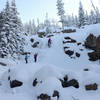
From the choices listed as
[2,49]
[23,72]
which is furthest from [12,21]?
[23,72]

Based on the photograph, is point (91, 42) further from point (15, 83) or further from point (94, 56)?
point (15, 83)

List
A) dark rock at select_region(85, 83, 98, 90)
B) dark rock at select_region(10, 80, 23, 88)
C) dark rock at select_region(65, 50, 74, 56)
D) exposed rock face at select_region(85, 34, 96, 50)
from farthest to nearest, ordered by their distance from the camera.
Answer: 1. dark rock at select_region(65, 50, 74, 56)
2. exposed rock face at select_region(85, 34, 96, 50)
3. dark rock at select_region(10, 80, 23, 88)
4. dark rock at select_region(85, 83, 98, 90)

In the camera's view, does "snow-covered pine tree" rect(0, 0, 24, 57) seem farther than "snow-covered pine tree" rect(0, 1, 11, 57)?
Yes

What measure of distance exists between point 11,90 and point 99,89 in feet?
27.2

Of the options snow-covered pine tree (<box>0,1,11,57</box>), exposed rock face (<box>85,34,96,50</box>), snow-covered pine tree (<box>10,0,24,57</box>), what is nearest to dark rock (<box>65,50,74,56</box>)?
exposed rock face (<box>85,34,96,50</box>)

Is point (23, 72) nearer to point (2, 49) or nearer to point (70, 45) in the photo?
point (2, 49)

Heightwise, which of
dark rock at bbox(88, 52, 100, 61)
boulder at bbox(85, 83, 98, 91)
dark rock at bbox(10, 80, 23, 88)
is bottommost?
boulder at bbox(85, 83, 98, 91)

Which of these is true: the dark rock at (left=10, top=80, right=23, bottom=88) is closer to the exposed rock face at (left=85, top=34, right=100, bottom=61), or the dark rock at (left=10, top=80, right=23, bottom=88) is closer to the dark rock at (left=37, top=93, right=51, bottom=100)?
the dark rock at (left=37, top=93, right=51, bottom=100)

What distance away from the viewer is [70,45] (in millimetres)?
32688

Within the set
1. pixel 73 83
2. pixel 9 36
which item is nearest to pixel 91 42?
pixel 73 83

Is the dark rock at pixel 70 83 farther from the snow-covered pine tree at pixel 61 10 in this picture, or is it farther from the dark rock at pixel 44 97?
the snow-covered pine tree at pixel 61 10

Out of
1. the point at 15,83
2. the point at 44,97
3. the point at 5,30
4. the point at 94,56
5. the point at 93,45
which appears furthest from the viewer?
the point at 5,30

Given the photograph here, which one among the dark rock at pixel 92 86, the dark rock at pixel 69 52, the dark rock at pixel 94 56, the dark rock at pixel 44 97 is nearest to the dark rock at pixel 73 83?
the dark rock at pixel 92 86

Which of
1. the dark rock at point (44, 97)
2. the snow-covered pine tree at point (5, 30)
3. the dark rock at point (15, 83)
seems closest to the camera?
the dark rock at point (44, 97)
